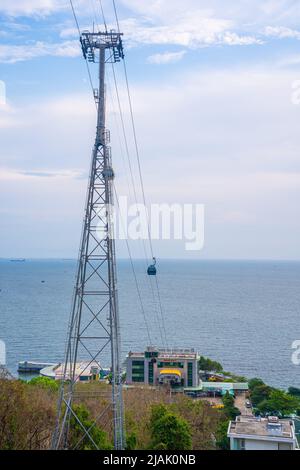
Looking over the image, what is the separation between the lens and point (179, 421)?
13609 mm

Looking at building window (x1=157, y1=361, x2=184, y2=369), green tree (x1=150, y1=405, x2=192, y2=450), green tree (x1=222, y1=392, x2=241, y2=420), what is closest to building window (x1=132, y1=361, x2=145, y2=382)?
building window (x1=157, y1=361, x2=184, y2=369)

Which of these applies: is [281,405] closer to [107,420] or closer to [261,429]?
[261,429]

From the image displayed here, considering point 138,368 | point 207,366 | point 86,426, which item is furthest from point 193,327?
point 86,426

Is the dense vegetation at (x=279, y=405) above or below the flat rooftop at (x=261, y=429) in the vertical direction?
below

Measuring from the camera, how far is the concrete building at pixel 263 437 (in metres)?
12.7

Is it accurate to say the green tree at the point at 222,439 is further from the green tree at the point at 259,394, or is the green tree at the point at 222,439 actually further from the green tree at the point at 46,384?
the green tree at the point at 259,394

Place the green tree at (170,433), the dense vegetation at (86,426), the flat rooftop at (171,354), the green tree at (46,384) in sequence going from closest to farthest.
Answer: the dense vegetation at (86,426) < the green tree at (170,433) < the green tree at (46,384) < the flat rooftop at (171,354)

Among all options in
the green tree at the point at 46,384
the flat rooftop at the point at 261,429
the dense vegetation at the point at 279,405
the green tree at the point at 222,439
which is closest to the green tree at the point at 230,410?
the dense vegetation at the point at 279,405

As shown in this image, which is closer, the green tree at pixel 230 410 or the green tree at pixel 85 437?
the green tree at pixel 85 437

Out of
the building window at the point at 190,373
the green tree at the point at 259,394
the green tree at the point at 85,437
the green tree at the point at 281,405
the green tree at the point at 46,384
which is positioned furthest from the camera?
the building window at the point at 190,373

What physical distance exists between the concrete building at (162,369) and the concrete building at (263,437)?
51.1 feet

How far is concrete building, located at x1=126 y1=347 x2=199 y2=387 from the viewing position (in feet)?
94.9

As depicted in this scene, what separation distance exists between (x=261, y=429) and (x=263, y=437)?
1.70 ft
